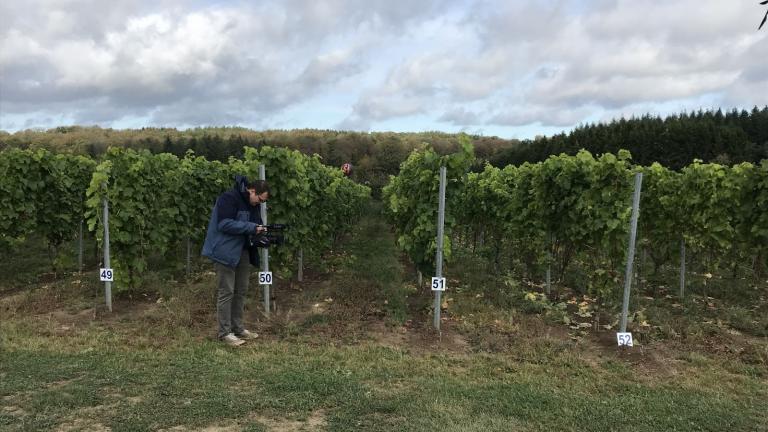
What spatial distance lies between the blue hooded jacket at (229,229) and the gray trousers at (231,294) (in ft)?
0.53

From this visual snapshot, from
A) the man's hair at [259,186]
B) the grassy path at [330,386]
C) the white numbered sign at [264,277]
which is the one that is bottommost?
the grassy path at [330,386]

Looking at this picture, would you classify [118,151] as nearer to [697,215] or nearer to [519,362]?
[519,362]

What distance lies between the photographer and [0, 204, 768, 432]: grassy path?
153 inches

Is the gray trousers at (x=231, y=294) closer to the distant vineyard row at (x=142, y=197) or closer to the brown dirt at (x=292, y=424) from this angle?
the distant vineyard row at (x=142, y=197)

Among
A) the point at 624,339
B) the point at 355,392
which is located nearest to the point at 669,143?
the point at 624,339

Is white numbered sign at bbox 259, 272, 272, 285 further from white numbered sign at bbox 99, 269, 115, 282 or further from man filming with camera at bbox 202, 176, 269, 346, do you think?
white numbered sign at bbox 99, 269, 115, 282

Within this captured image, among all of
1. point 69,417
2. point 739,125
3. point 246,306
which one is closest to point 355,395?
point 69,417

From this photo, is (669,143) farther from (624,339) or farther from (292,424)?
(292,424)

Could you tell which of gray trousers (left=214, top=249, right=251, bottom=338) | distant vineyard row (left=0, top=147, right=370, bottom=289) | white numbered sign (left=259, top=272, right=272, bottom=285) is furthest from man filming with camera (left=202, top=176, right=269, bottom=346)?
distant vineyard row (left=0, top=147, right=370, bottom=289)

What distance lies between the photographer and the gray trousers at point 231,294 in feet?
18.9

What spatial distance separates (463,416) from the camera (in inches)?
157

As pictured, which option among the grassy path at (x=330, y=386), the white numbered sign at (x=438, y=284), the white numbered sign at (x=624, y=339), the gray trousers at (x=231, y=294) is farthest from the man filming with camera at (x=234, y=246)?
the white numbered sign at (x=624, y=339)

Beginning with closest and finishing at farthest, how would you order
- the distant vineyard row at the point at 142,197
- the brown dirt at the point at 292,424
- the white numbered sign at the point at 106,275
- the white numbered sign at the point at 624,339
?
the brown dirt at the point at 292,424, the white numbered sign at the point at 624,339, the white numbered sign at the point at 106,275, the distant vineyard row at the point at 142,197

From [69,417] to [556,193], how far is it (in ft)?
22.6
